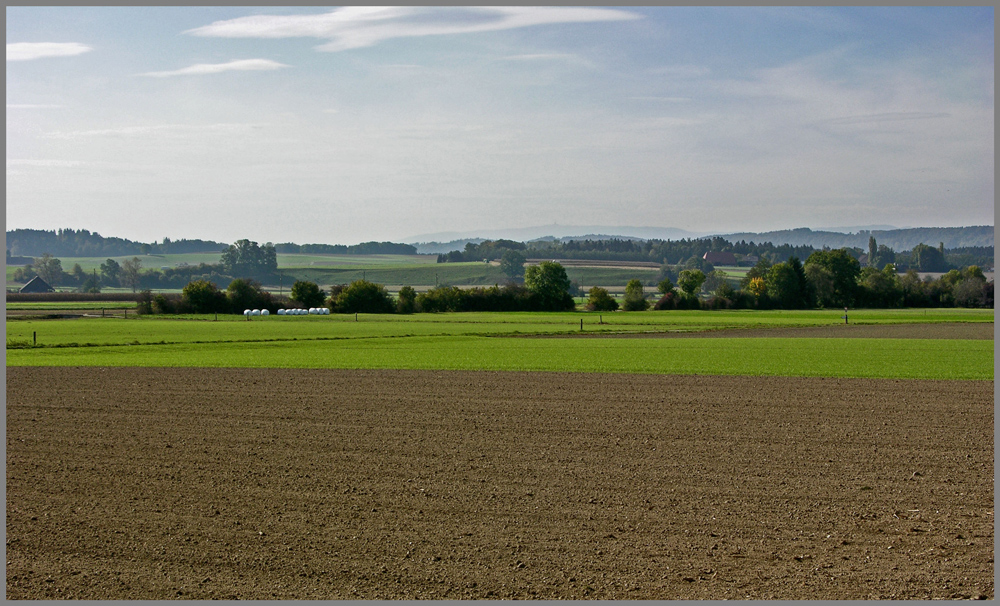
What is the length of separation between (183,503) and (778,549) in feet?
26.8

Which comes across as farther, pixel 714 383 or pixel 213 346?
pixel 213 346

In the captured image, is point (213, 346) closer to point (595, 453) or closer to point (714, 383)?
point (714, 383)

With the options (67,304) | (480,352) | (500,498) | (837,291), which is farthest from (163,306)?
(837,291)

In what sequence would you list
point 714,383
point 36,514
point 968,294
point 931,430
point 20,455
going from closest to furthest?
point 36,514, point 20,455, point 931,430, point 714,383, point 968,294

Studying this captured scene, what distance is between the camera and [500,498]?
1226cm

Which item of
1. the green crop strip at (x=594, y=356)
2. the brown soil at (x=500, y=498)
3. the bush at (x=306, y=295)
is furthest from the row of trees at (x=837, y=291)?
the brown soil at (x=500, y=498)

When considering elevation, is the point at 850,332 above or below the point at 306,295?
below

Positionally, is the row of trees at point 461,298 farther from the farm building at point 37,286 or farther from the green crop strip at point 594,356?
the farm building at point 37,286

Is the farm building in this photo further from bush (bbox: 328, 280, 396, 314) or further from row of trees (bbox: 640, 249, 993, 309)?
row of trees (bbox: 640, 249, 993, 309)

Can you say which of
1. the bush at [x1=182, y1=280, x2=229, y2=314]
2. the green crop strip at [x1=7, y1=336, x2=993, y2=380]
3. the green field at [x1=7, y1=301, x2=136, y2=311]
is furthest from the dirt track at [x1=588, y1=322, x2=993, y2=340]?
the green field at [x1=7, y1=301, x2=136, y2=311]

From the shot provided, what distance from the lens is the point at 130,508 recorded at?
1175 centimetres

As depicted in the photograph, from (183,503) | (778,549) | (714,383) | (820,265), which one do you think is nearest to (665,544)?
(778,549)

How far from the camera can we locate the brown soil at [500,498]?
365 inches

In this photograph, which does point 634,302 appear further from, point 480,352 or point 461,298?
point 480,352
